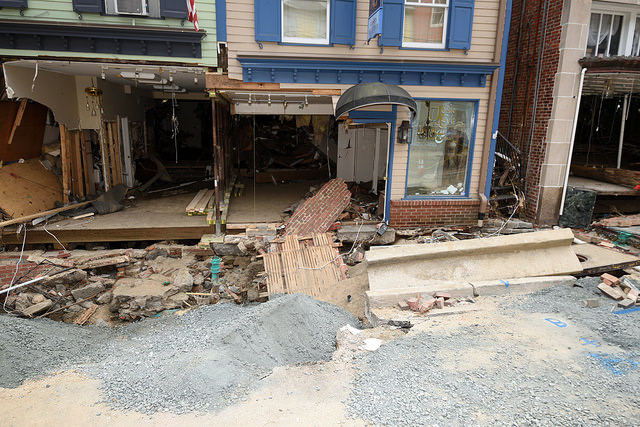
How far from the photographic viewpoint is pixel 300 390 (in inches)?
179

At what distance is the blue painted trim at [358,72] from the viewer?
350 inches

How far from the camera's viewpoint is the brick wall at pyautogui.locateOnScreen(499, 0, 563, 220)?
1035cm

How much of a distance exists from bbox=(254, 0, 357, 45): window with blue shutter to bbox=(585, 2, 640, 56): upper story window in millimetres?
6703

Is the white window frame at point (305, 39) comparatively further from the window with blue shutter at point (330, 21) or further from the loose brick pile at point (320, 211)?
the loose brick pile at point (320, 211)

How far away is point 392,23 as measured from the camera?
895 centimetres

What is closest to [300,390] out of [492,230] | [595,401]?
[595,401]

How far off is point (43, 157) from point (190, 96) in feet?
24.7

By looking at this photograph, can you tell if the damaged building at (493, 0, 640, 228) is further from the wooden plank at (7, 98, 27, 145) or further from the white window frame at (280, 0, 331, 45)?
the wooden plank at (7, 98, 27, 145)

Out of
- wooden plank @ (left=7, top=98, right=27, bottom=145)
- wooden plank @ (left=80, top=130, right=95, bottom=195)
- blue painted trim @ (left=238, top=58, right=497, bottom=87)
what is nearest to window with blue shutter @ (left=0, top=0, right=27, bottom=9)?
→ wooden plank @ (left=7, top=98, right=27, bottom=145)

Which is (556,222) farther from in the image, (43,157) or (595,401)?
(43,157)

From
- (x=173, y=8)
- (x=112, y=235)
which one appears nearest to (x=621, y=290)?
(x=173, y=8)

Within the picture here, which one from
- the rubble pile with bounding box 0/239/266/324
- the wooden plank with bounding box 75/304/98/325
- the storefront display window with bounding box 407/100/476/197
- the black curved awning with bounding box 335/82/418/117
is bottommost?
the wooden plank with bounding box 75/304/98/325

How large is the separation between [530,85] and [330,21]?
6.16 meters

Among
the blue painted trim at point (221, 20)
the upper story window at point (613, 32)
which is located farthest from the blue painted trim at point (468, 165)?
the blue painted trim at point (221, 20)
